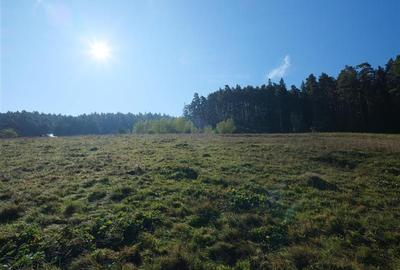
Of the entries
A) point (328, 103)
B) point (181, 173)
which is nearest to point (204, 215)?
point (181, 173)

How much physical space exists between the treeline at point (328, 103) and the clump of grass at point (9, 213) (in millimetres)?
59905

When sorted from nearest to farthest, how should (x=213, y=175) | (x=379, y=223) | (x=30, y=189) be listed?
(x=379, y=223), (x=30, y=189), (x=213, y=175)

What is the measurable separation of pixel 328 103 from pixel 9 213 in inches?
3095

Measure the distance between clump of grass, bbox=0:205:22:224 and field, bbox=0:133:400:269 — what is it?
35 millimetres

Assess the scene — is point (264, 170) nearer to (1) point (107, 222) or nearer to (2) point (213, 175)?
(2) point (213, 175)

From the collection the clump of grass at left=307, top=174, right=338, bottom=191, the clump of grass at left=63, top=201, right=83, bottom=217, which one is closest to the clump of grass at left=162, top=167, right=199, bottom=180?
the clump of grass at left=63, top=201, right=83, bottom=217

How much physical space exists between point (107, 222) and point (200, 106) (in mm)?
109984

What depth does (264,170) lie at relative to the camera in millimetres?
19547

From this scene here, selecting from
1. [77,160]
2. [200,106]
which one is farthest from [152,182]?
[200,106]

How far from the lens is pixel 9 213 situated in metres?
11.6

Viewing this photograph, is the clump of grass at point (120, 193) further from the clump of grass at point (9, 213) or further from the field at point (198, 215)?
the clump of grass at point (9, 213)

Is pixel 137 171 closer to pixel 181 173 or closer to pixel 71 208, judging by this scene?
pixel 181 173

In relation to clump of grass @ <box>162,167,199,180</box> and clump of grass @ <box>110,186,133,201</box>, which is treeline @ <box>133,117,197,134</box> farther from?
clump of grass @ <box>110,186,133,201</box>

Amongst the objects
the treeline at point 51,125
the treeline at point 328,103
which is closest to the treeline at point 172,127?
the treeline at point 328,103
